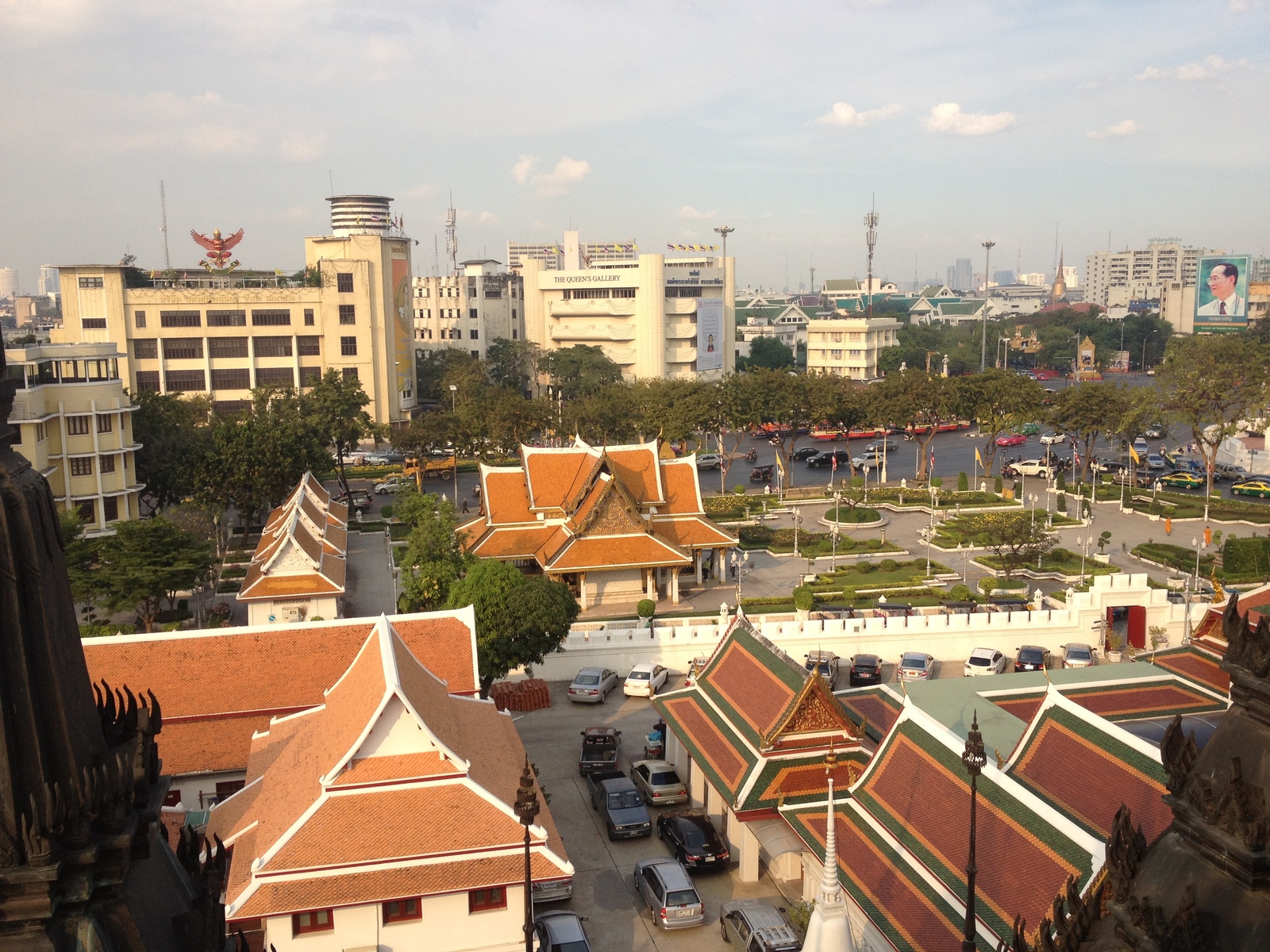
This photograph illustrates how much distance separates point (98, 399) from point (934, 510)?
129 feet

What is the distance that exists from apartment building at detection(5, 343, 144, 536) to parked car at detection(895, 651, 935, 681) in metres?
32.2

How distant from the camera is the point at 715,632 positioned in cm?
3559

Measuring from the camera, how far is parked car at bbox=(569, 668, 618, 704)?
3250cm

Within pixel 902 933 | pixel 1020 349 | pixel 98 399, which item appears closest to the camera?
pixel 902 933

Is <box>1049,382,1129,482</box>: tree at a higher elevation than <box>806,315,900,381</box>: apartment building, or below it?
below

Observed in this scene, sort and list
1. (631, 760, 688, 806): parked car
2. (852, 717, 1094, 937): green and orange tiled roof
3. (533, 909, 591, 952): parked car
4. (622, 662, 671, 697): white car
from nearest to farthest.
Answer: (852, 717, 1094, 937): green and orange tiled roof → (533, 909, 591, 952): parked car → (631, 760, 688, 806): parked car → (622, 662, 671, 697): white car

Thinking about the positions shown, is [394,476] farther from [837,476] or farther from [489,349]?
[489,349]

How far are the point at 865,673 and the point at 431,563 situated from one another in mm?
14348

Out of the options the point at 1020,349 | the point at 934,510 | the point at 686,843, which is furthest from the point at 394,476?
the point at 1020,349

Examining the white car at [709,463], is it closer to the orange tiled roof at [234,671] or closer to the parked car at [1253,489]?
the parked car at [1253,489]

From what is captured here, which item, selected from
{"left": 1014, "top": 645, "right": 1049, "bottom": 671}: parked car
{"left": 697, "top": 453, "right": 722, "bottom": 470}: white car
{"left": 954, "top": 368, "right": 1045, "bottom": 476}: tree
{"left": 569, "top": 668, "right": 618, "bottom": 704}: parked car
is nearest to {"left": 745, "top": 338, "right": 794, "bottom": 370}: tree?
{"left": 697, "top": 453, "right": 722, "bottom": 470}: white car

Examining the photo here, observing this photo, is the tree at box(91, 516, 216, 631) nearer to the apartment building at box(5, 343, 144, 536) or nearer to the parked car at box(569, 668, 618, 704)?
the apartment building at box(5, 343, 144, 536)

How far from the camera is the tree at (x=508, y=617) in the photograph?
3020 centimetres

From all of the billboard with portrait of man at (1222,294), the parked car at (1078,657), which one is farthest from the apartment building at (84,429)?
the billboard with portrait of man at (1222,294)
